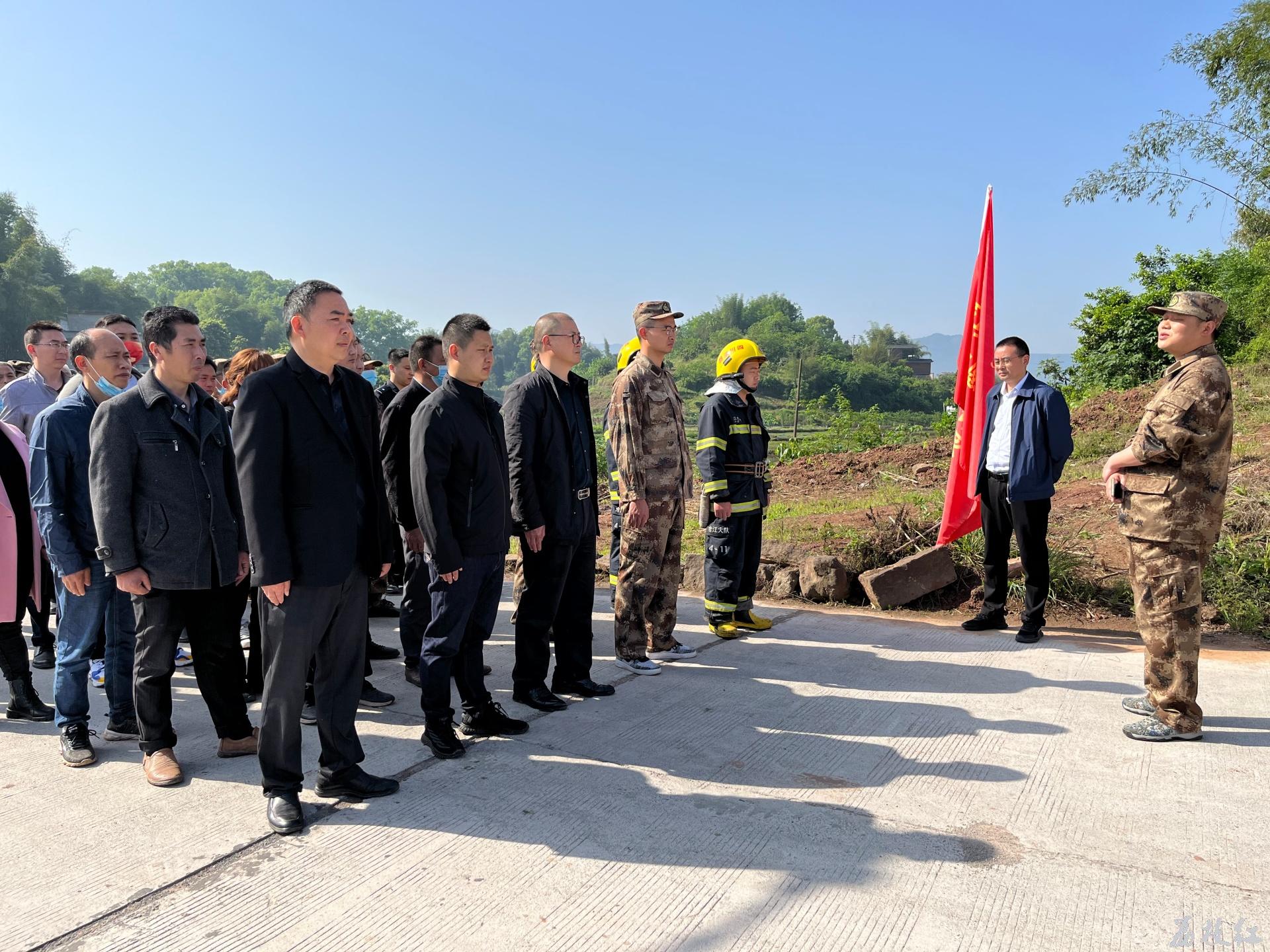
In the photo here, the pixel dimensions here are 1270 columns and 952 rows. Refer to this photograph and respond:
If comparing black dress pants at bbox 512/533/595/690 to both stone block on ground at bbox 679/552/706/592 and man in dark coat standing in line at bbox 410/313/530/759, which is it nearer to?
man in dark coat standing in line at bbox 410/313/530/759

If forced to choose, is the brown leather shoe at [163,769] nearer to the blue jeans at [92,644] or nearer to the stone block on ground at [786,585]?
the blue jeans at [92,644]

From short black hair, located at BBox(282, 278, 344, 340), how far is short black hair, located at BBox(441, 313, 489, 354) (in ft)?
2.44

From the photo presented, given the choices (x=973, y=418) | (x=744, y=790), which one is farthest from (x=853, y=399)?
(x=744, y=790)

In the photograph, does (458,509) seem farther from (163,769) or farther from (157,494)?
(163,769)

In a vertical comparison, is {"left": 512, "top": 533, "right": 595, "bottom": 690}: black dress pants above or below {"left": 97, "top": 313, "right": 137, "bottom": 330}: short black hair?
below

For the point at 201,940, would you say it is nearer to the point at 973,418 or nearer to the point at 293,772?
the point at 293,772

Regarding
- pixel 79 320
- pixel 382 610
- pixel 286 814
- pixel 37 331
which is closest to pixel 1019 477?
pixel 382 610

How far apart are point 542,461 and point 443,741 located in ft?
4.86

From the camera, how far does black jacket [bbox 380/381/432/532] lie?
16.3ft

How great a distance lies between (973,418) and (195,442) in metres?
5.46

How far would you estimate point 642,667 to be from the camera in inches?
205

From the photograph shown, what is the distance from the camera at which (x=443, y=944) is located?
2508 millimetres

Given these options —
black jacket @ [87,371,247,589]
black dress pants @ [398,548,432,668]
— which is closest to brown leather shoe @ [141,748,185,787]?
black jacket @ [87,371,247,589]

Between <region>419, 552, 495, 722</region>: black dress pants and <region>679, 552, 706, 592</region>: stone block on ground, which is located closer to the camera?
<region>419, 552, 495, 722</region>: black dress pants
